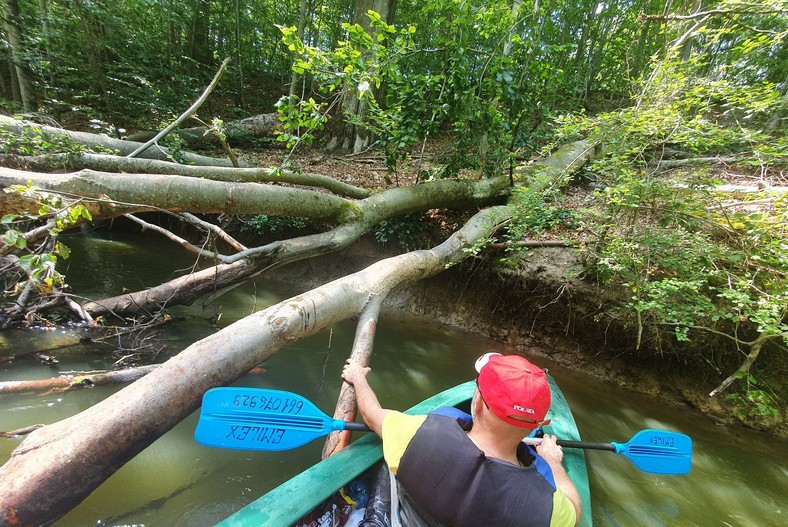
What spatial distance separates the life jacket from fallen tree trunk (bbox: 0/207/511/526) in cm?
123

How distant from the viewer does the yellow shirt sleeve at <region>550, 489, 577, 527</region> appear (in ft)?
4.03

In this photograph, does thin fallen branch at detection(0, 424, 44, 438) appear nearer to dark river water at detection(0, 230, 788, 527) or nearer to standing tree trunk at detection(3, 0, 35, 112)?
dark river water at detection(0, 230, 788, 527)

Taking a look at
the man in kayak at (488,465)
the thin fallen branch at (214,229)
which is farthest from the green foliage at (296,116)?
the man in kayak at (488,465)

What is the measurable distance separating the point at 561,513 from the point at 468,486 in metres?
0.36

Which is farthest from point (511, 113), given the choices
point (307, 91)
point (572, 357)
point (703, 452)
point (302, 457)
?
point (307, 91)

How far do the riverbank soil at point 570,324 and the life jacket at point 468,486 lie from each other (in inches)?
122

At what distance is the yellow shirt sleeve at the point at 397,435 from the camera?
147cm

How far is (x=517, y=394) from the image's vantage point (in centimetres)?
126

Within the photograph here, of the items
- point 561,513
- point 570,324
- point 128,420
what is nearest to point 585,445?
point 561,513

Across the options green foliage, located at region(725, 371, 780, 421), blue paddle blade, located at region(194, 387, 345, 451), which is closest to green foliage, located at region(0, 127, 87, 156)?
blue paddle blade, located at region(194, 387, 345, 451)

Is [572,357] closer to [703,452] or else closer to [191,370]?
[703,452]

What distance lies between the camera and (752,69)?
6.89 m

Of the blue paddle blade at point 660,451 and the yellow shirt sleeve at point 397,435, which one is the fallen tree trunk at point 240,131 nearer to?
the yellow shirt sleeve at point 397,435

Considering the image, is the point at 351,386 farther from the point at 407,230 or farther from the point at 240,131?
the point at 240,131
